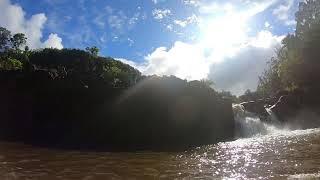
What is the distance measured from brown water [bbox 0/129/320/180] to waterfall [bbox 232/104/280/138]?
46.9 feet

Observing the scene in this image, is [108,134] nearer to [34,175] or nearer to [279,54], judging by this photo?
[34,175]

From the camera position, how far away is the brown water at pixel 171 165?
16.2 meters

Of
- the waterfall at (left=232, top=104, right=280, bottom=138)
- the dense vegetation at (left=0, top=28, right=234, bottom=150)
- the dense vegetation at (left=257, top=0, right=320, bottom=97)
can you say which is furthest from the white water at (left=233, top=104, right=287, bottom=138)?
the dense vegetation at (left=257, top=0, right=320, bottom=97)

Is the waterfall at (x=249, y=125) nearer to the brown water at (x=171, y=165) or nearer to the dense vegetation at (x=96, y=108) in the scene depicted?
the dense vegetation at (x=96, y=108)

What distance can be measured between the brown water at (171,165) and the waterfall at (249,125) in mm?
14291

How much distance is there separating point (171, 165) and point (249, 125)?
22455mm

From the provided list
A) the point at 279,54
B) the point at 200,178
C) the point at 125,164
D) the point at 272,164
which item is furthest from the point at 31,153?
the point at 279,54

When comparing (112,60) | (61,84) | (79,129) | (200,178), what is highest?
(112,60)

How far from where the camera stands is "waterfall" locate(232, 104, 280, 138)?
39.5 meters

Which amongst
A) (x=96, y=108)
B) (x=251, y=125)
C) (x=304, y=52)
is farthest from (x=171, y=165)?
(x=304, y=52)

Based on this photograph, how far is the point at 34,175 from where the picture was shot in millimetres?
16438

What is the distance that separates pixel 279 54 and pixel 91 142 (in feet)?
191

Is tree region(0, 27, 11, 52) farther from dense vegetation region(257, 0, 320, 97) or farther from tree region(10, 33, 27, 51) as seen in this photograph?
dense vegetation region(257, 0, 320, 97)

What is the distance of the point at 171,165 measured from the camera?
19.7 m
